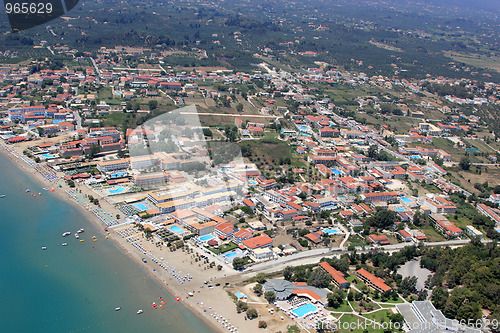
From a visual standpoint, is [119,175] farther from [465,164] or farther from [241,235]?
[465,164]

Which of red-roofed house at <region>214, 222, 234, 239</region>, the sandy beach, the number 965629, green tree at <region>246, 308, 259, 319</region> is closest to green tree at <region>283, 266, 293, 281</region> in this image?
the sandy beach

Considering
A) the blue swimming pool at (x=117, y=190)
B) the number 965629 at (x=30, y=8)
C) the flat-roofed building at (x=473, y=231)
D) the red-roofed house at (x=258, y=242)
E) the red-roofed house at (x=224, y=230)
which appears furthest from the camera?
the blue swimming pool at (x=117, y=190)

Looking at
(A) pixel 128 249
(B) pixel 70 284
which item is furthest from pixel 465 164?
(B) pixel 70 284

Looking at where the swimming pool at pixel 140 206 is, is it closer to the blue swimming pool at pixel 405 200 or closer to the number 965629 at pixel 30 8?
the blue swimming pool at pixel 405 200

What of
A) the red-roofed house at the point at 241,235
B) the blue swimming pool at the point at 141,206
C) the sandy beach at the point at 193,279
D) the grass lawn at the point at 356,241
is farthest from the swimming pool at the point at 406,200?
the blue swimming pool at the point at 141,206

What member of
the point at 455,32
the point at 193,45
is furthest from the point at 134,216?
the point at 455,32
